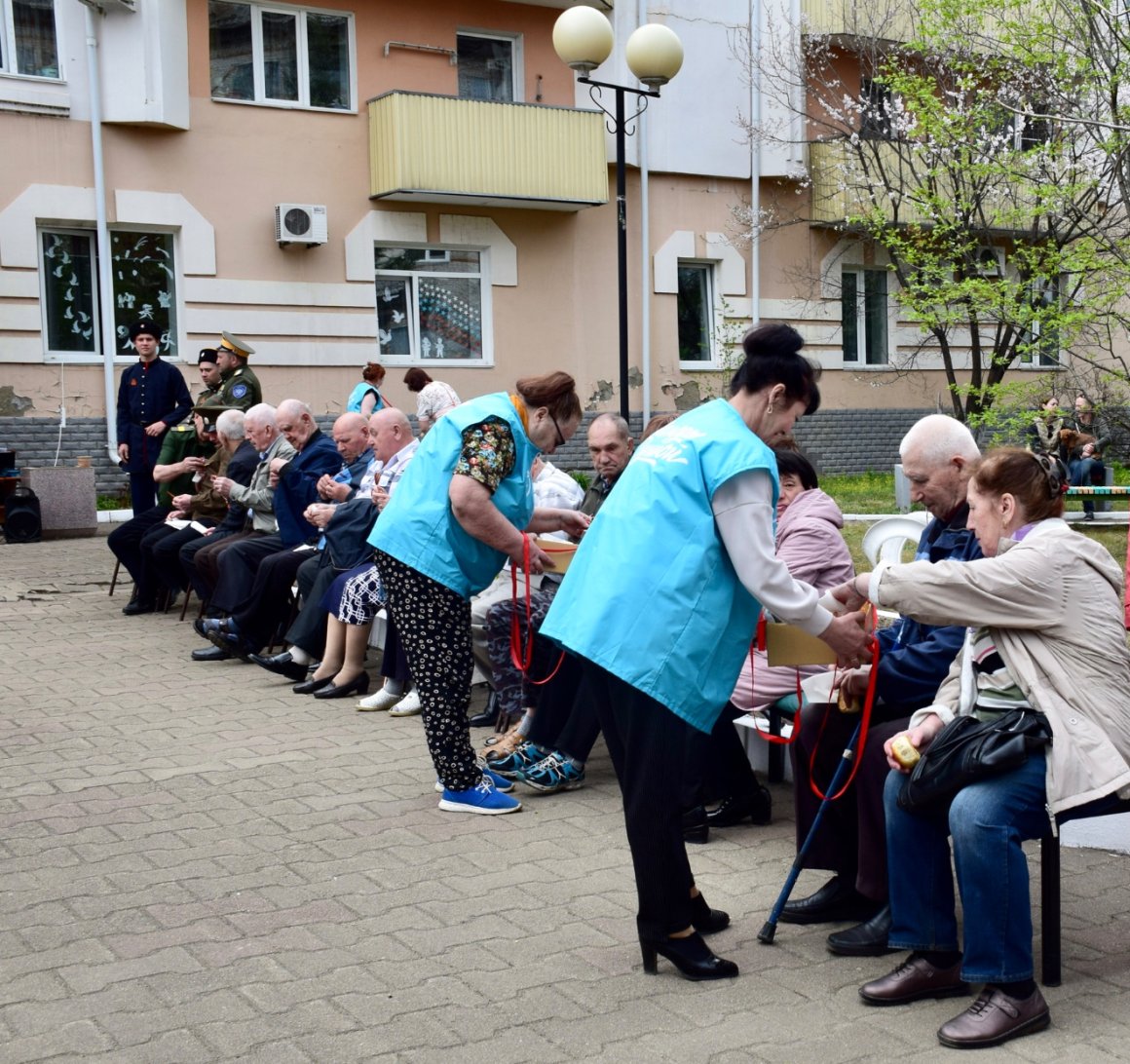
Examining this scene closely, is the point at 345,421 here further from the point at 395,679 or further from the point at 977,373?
the point at 977,373

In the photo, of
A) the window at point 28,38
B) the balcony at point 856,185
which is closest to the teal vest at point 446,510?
the window at point 28,38

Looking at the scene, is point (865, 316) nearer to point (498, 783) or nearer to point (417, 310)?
point (417, 310)

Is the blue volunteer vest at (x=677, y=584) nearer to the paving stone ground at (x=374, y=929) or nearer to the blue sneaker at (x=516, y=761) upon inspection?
the paving stone ground at (x=374, y=929)

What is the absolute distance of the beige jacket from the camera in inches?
143

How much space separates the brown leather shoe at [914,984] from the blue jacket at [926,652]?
813 mm

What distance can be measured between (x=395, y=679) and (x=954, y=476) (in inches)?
154

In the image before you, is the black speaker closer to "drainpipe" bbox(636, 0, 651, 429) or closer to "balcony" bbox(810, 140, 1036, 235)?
"drainpipe" bbox(636, 0, 651, 429)

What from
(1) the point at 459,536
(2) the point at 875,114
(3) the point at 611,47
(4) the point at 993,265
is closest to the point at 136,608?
(3) the point at 611,47

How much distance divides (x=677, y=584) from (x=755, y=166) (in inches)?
737

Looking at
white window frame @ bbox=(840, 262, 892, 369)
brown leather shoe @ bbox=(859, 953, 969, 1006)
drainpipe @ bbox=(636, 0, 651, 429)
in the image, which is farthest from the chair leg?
white window frame @ bbox=(840, 262, 892, 369)

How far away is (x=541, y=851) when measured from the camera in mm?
5168

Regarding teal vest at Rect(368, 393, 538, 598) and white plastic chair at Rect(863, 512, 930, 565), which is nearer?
teal vest at Rect(368, 393, 538, 598)

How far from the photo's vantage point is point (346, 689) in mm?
7926

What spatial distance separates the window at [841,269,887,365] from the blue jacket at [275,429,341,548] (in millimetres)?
15638
